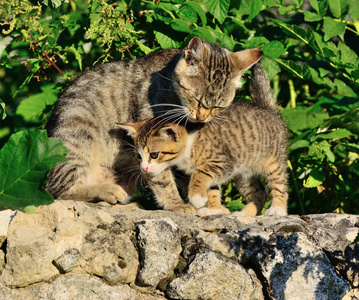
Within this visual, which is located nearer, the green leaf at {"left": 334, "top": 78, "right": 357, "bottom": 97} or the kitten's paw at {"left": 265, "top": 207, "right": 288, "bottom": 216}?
the kitten's paw at {"left": 265, "top": 207, "right": 288, "bottom": 216}

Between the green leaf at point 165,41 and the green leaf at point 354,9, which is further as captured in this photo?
the green leaf at point 165,41

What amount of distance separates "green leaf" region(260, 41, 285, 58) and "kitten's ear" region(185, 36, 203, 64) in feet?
2.26

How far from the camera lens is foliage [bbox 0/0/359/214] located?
4301mm

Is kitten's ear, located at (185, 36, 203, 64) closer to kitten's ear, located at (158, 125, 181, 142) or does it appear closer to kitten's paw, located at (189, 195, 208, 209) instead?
kitten's ear, located at (158, 125, 181, 142)

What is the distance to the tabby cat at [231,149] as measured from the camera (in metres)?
4.12

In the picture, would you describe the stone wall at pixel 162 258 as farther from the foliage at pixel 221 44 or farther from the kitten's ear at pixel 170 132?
the foliage at pixel 221 44

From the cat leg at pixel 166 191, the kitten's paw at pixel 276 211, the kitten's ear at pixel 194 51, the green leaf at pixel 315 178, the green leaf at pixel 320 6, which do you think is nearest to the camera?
the kitten's ear at pixel 194 51

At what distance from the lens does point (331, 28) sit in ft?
14.4

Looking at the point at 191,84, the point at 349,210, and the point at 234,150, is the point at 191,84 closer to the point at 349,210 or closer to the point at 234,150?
the point at 234,150

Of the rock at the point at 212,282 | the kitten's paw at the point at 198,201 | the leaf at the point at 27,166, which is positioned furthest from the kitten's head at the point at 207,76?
the leaf at the point at 27,166

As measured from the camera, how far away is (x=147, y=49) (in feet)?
14.8

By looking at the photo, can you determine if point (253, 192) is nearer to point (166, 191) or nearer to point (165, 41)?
point (166, 191)

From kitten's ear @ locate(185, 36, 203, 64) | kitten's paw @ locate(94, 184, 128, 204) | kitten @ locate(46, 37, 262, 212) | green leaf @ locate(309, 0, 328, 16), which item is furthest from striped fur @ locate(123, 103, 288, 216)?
green leaf @ locate(309, 0, 328, 16)

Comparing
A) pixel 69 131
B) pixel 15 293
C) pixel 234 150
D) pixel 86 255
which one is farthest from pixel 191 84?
pixel 15 293
